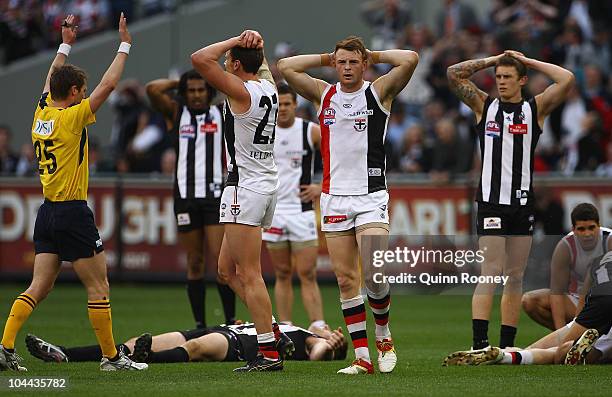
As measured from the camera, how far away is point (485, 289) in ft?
34.6

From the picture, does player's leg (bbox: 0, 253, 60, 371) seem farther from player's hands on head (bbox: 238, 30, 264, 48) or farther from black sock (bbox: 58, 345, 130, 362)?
player's hands on head (bbox: 238, 30, 264, 48)

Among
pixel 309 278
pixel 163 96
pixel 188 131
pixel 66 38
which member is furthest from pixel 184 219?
pixel 66 38

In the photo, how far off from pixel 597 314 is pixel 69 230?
4.36 metres

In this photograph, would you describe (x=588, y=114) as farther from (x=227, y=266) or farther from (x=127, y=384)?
(x=127, y=384)

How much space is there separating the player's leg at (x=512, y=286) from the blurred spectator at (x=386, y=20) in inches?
478

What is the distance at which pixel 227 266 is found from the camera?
9.96 meters

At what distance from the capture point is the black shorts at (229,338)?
413 inches

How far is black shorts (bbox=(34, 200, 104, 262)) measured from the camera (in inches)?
366

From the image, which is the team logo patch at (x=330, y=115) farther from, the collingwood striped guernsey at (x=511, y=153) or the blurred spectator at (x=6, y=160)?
the blurred spectator at (x=6, y=160)

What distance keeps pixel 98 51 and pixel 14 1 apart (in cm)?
209

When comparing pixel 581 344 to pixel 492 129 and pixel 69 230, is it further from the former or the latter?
pixel 69 230

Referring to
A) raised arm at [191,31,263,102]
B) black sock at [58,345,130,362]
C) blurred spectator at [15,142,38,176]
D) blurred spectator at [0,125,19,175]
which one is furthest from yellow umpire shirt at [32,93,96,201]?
blurred spectator at [0,125,19,175]

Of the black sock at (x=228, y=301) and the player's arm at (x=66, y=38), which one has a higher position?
the player's arm at (x=66, y=38)

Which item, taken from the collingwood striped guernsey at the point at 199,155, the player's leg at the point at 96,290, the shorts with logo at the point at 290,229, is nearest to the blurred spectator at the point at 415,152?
the shorts with logo at the point at 290,229
